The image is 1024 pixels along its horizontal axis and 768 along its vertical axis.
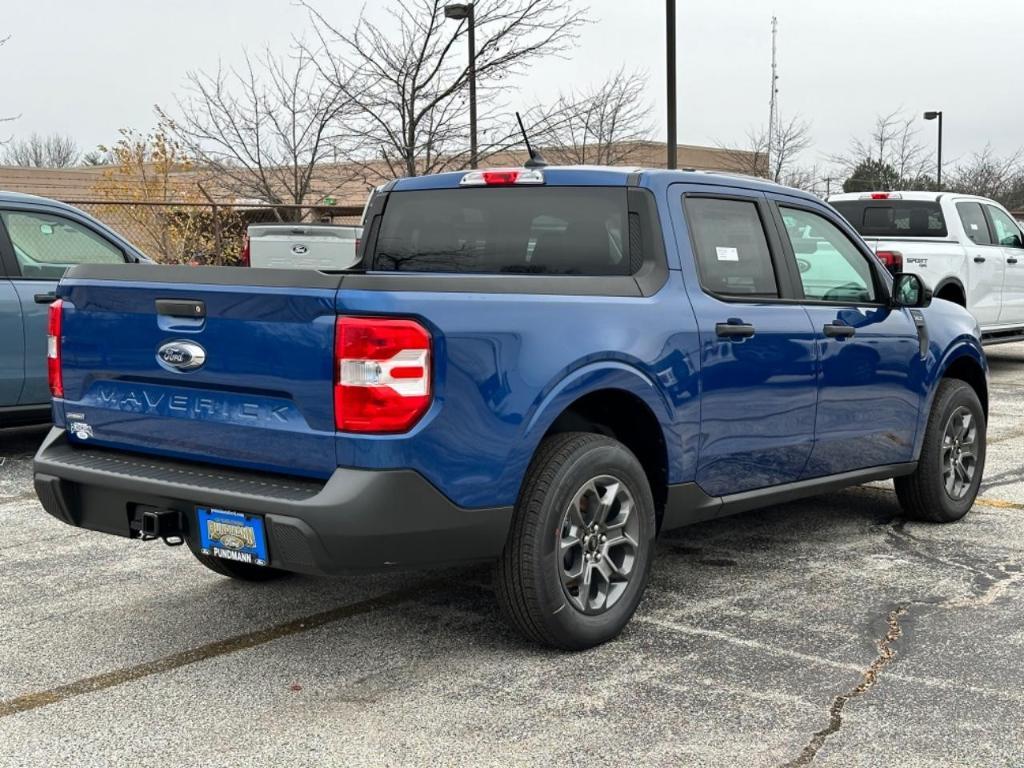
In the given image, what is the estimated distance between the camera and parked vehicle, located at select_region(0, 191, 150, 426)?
26.6 ft

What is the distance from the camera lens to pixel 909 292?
6.00 meters

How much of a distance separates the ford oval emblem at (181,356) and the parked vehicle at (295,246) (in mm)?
11164

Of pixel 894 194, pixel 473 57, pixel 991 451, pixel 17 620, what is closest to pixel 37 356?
pixel 17 620

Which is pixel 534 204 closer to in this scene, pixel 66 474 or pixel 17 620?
pixel 66 474

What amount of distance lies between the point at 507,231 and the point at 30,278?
14.9 feet

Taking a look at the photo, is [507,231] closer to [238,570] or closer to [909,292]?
[238,570]

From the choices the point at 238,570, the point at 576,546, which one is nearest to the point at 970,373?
the point at 576,546

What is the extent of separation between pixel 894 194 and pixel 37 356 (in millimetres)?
9146

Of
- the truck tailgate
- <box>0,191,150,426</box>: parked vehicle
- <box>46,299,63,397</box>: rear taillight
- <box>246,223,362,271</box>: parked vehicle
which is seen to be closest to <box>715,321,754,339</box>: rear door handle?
the truck tailgate

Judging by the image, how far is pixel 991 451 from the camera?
8.81 m

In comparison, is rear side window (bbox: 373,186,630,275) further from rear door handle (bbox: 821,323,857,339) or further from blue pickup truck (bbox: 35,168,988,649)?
rear door handle (bbox: 821,323,857,339)

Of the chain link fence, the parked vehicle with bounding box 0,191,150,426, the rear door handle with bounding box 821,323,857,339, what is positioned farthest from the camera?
the chain link fence

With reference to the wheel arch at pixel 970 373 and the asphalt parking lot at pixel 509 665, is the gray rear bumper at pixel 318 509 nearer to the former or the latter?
the asphalt parking lot at pixel 509 665

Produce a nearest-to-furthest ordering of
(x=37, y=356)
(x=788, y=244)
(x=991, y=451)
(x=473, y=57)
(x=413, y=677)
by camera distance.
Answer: (x=413, y=677) < (x=788, y=244) < (x=37, y=356) < (x=991, y=451) < (x=473, y=57)
